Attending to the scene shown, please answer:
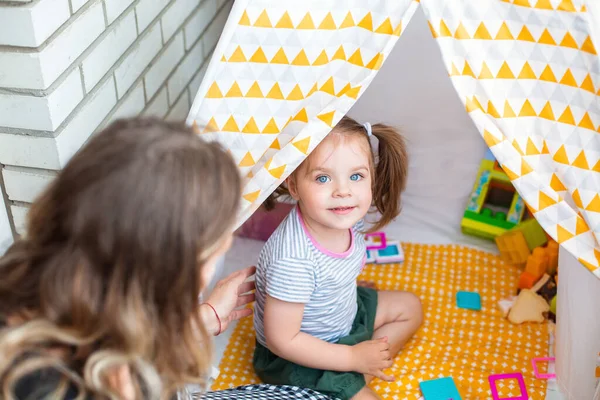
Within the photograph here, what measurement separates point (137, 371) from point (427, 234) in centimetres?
125

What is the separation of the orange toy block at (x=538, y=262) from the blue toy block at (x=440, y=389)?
0.41 m

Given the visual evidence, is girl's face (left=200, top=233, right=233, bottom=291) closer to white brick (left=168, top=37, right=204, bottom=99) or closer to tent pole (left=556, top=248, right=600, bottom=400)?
tent pole (left=556, top=248, right=600, bottom=400)

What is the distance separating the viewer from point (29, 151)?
4.23ft

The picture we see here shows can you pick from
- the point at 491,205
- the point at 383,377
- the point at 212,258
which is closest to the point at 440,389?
the point at 383,377

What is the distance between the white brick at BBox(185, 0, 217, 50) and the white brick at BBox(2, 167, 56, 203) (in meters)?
0.62

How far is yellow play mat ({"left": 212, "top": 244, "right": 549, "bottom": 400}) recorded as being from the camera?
1.58 m

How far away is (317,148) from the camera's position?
136 centimetres

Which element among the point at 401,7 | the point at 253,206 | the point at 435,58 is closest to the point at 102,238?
the point at 253,206

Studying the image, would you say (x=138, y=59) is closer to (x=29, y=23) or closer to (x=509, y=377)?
(x=29, y=23)

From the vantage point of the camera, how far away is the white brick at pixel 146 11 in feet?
4.91

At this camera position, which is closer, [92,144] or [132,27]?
[92,144]

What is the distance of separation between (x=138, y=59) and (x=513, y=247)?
3.45ft

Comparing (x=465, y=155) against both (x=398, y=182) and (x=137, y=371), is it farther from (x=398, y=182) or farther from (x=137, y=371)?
(x=137, y=371)

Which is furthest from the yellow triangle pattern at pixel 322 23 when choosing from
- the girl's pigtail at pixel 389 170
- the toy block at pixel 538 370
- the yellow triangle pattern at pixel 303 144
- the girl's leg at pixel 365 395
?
the toy block at pixel 538 370
